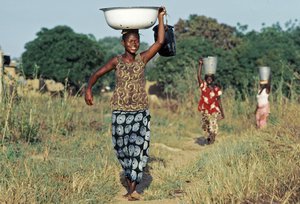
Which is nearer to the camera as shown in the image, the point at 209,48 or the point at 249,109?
the point at 249,109

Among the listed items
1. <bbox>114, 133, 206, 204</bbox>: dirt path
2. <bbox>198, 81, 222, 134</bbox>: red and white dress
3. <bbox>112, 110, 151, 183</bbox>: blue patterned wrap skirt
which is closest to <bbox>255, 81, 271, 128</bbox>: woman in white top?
<bbox>114, 133, 206, 204</bbox>: dirt path

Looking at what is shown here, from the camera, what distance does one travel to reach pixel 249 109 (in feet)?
42.5

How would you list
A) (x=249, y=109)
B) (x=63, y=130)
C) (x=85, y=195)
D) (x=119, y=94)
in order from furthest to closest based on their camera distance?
1. (x=249, y=109)
2. (x=63, y=130)
3. (x=119, y=94)
4. (x=85, y=195)

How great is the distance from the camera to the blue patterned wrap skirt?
17.4 feet

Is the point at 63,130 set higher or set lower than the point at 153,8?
lower

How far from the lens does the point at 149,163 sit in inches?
283

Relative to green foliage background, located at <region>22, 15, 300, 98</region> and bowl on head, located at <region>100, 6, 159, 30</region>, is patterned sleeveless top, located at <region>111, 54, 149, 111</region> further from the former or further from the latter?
green foliage background, located at <region>22, 15, 300, 98</region>

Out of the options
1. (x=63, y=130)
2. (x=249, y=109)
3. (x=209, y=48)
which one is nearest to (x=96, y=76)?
(x=63, y=130)

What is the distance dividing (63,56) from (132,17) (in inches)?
1261

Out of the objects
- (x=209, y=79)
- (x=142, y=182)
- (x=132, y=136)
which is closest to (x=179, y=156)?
(x=209, y=79)

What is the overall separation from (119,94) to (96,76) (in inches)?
12.2

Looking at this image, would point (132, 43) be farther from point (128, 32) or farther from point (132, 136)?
point (132, 136)

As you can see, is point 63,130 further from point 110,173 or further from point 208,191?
point 208,191

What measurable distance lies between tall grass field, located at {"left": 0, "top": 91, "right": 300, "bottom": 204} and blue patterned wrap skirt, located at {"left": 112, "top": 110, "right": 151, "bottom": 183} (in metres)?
0.30
